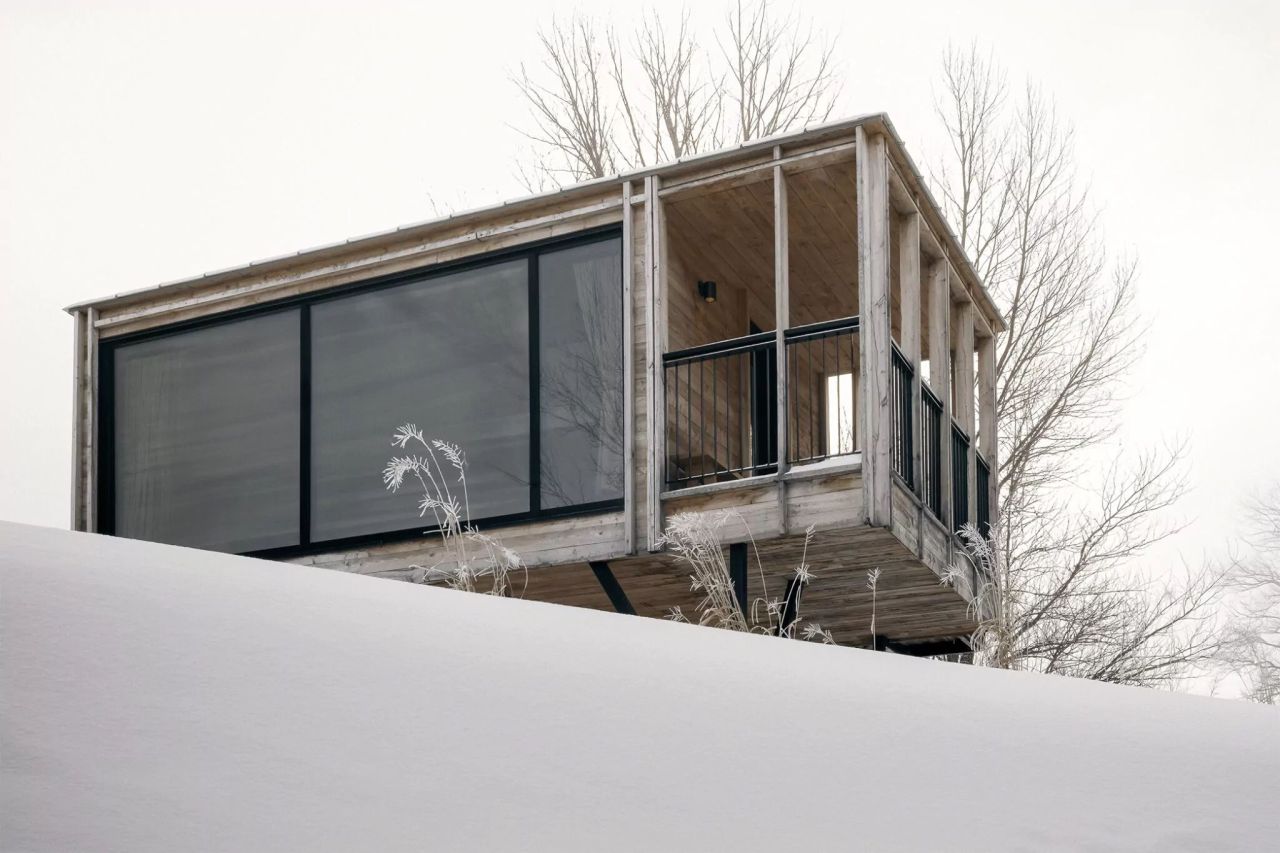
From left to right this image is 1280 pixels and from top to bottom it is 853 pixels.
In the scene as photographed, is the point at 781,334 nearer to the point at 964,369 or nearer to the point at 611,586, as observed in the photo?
the point at 611,586

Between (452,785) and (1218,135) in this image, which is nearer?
(452,785)

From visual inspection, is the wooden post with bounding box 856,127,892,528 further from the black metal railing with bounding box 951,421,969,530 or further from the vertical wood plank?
the vertical wood plank

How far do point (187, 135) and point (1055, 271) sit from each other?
36.7ft

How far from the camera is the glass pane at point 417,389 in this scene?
24.8ft

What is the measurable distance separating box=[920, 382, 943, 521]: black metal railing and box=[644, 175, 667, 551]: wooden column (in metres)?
1.41

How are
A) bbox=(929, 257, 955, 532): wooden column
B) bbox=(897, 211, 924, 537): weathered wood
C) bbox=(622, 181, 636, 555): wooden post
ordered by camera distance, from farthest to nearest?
bbox=(929, 257, 955, 532): wooden column
bbox=(897, 211, 924, 537): weathered wood
bbox=(622, 181, 636, 555): wooden post

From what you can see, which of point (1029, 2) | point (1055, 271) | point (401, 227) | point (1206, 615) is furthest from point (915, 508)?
point (1029, 2)

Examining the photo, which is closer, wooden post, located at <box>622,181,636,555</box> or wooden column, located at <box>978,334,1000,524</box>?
wooden post, located at <box>622,181,636,555</box>

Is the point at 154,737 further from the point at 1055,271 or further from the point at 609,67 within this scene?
the point at 609,67

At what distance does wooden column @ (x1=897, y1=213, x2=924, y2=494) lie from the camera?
7219 mm

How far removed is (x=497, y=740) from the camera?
2.47 m

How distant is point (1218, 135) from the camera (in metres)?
19.6

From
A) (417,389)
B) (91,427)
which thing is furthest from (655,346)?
(91,427)

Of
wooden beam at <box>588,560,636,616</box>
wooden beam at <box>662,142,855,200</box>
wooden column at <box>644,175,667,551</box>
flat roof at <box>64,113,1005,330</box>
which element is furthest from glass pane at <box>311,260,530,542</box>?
wooden beam at <box>662,142,855,200</box>
